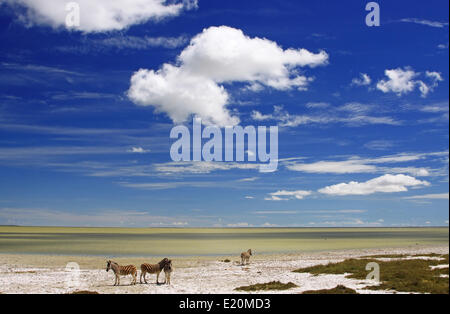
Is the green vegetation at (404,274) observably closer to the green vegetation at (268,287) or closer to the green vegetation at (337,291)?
the green vegetation at (337,291)

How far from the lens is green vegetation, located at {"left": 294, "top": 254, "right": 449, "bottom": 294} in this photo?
26.9 meters

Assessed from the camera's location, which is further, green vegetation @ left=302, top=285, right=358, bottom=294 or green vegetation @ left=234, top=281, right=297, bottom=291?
green vegetation @ left=234, top=281, right=297, bottom=291

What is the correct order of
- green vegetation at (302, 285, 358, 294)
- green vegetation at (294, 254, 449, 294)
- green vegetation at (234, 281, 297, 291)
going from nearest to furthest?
green vegetation at (302, 285, 358, 294), green vegetation at (294, 254, 449, 294), green vegetation at (234, 281, 297, 291)

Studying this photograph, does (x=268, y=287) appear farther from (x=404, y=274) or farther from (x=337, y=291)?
(x=404, y=274)

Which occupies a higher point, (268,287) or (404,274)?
(404,274)

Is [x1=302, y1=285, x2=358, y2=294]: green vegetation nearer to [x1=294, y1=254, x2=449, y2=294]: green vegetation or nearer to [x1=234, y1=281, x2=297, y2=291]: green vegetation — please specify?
[x1=294, y1=254, x2=449, y2=294]: green vegetation

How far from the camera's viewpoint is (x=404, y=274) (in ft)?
102

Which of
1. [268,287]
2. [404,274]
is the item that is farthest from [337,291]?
[404,274]

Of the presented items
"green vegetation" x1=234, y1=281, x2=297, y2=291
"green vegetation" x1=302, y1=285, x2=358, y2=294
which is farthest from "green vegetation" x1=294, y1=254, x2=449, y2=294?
"green vegetation" x1=234, y1=281, x2=297, y2=291

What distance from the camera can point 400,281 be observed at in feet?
95.8

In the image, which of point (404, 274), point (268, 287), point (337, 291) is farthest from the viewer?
point (404, 274)
